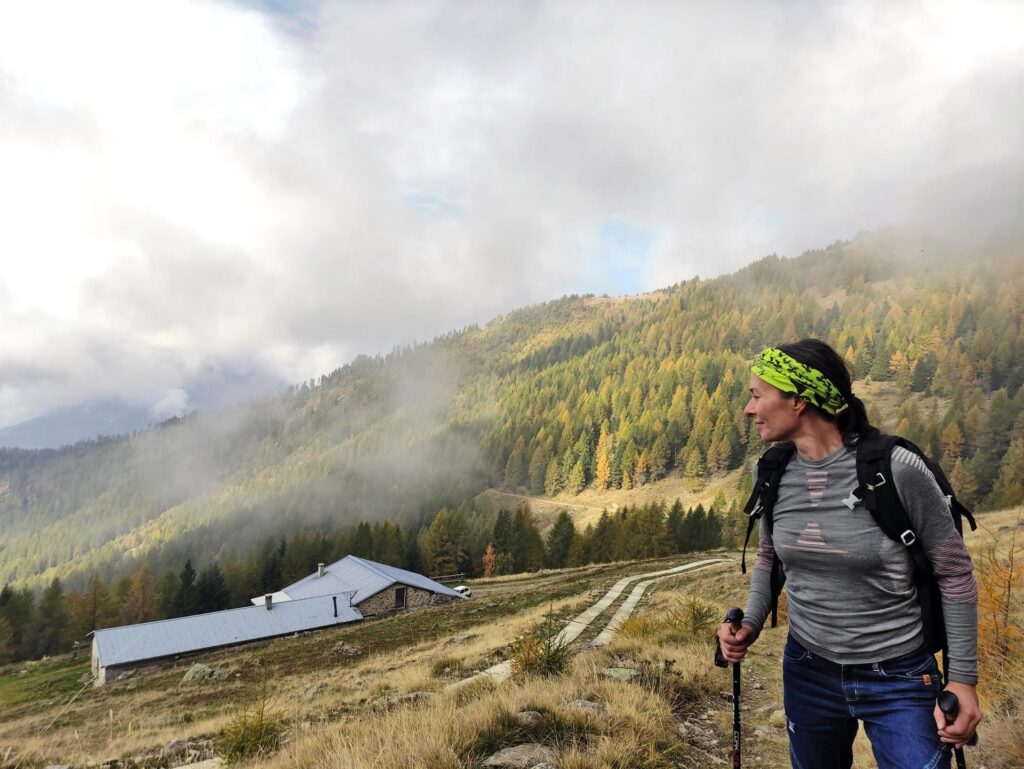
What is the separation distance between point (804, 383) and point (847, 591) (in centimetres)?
107

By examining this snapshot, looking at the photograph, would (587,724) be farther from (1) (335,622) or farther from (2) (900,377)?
(2) (900,377)

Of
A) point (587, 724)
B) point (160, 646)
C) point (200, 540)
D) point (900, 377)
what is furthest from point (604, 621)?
point (200, 540)

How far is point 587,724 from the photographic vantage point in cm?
564

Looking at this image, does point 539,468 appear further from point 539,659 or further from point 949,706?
point 949,706

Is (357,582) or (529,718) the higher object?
(529,718)

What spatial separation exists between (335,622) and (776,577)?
52.1 metres

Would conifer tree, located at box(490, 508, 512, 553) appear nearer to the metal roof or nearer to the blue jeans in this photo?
the metal roof

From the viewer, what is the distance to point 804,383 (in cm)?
291

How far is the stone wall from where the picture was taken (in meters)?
52.0

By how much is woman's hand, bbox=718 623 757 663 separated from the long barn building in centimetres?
4821

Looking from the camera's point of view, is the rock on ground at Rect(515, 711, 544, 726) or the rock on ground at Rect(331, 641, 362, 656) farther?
the rock on ground at Rect(331, 641, 362, 656)

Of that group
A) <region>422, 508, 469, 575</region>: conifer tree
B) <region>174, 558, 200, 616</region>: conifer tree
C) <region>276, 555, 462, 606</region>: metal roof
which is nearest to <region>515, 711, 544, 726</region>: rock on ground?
<region>276, 555, 462, 606</region>: metal roof

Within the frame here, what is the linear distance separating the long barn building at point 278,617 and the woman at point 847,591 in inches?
1916

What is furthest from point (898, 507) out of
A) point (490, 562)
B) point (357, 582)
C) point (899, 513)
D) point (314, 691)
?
point (490, 562)
